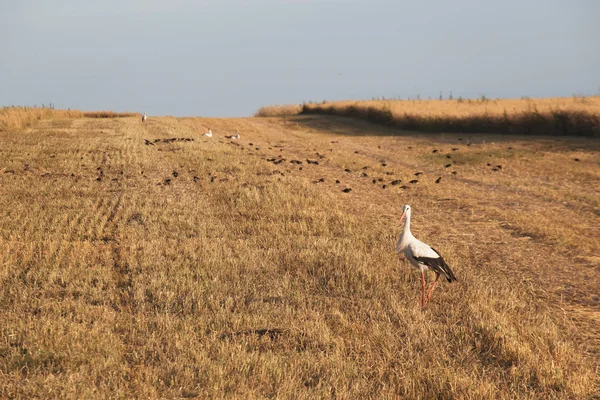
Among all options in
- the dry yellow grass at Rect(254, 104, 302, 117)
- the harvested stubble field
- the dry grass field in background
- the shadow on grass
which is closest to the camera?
the harvested stubble field

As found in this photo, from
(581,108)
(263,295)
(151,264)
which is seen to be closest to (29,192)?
(151,264)

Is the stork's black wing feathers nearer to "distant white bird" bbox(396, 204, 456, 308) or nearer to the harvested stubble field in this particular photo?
"distant white bird" bbox(396, 204, 456, 308)

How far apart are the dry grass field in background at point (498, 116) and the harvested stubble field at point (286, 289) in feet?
44.2

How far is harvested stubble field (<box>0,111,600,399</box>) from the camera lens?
5.45 meters

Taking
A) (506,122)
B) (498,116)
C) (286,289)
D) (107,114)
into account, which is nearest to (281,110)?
(107,114)

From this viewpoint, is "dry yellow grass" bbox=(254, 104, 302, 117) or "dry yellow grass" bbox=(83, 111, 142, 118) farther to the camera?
"dry yellow grass" bbox=(254, 104, 302, 117)

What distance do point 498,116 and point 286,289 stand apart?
28675mm

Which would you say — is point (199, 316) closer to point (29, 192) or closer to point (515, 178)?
point (29, 192)

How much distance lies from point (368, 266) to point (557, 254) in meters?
3.74

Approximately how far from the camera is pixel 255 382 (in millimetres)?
5227

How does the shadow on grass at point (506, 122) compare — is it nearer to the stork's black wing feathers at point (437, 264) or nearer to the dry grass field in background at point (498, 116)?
the dry grass field in background at point (498, 116)

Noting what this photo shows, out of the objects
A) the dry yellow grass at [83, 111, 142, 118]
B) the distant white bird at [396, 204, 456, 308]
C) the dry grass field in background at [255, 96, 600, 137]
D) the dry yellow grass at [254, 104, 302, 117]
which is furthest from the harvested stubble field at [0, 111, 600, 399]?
the dry yellow grass at [254, 104, 302, 117]

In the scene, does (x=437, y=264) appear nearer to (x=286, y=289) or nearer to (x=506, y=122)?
(x=286, y=289)

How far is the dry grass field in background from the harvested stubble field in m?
13.5
